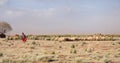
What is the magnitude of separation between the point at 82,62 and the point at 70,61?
119 cm

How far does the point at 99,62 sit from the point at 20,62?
5.63 metres

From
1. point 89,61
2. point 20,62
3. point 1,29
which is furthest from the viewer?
point 1,29

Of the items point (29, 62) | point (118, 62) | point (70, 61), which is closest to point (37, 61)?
point (29, 62)

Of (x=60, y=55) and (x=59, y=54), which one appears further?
(x=59, y=54)

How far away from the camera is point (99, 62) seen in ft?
73.3

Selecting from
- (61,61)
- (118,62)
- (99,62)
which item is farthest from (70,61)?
(118,62)

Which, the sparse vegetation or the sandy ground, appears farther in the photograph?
the sparse vegetation

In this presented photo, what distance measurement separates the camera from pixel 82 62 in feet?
71.7

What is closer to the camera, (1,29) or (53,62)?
(53,62)

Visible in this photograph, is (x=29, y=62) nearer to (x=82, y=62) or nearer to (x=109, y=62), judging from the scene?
(x=82, y=62)

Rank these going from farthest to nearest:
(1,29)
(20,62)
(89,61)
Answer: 1. (1,29)
2. (89,61)
3. (20,62)

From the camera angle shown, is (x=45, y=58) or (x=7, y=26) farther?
(x=7, y=26)

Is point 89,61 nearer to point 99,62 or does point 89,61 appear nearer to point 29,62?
point 99,62

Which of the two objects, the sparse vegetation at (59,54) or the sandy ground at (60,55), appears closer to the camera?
the sandy ground at (60,55)
